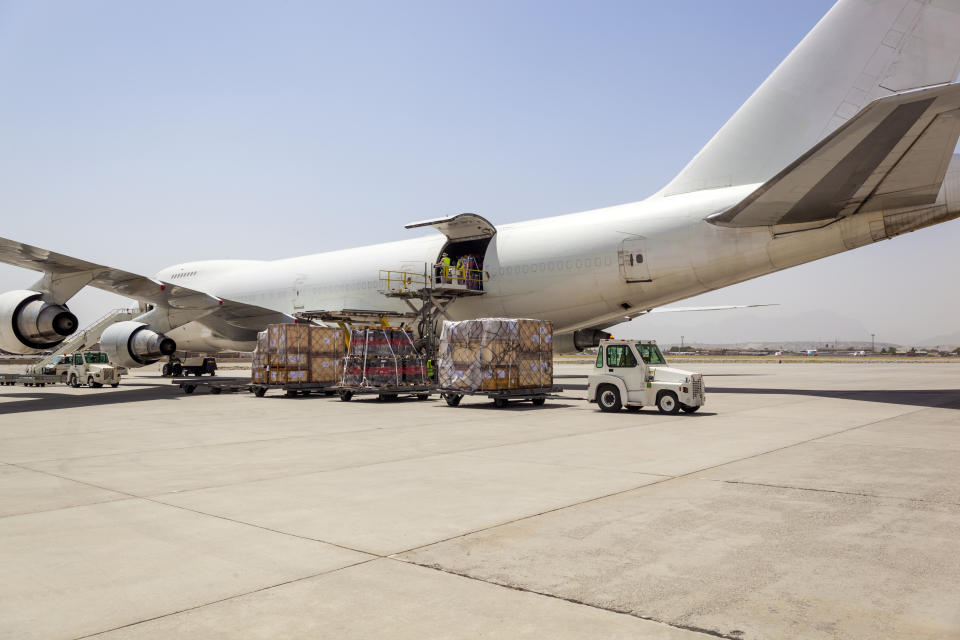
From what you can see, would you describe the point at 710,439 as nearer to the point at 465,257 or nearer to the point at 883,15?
the point at 883,15

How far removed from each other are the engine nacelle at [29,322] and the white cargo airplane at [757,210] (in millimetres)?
36

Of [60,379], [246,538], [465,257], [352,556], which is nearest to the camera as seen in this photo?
[352,556]

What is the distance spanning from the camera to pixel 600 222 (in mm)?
19344

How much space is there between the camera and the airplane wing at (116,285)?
61.3ft

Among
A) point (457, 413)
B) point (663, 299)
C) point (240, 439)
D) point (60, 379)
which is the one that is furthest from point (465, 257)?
point (60, 379)

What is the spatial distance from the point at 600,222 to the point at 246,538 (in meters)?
15.7

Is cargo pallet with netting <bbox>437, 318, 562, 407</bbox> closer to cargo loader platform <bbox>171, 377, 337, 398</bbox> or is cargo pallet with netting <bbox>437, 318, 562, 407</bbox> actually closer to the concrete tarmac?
cargo loader platform <bbox>171, 377, 337, 398</bbox>

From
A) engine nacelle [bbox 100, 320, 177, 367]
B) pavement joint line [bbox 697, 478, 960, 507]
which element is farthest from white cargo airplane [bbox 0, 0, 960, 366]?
pavement joint line [bbox 697, 478, 960, 507]

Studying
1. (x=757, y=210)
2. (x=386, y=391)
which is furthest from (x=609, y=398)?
(x=386, y=391)

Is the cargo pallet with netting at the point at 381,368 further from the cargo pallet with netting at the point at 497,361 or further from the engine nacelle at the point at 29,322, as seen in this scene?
the engine nacelle at the point at 29,322

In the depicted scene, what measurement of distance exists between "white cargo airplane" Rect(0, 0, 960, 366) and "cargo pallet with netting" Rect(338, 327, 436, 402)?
11.6 feet

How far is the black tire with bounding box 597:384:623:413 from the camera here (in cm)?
1491

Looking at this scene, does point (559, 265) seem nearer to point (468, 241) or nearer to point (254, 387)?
point (468, 241)

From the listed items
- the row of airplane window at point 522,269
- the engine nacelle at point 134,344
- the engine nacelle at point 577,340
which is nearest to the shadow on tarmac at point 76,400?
the engine nacelle at point 134,344
